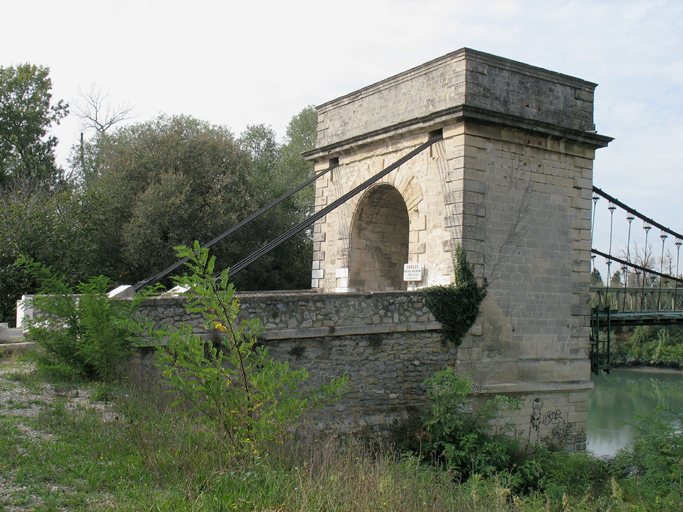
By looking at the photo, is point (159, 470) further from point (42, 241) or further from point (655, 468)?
point (42, 241)

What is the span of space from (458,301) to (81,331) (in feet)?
18.4

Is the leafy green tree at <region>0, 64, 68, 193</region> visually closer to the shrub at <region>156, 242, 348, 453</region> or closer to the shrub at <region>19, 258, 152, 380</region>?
the shrub at <region>19, 258, 152, 380</region>

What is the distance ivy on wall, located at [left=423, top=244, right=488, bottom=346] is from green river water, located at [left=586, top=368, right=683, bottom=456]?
7.37 metres

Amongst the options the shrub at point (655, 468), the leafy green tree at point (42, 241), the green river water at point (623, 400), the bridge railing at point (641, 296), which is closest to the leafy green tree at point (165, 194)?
the leafy green tree at point (42, 241)

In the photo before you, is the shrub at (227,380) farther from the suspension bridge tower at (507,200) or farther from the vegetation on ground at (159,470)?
the suspension bridge tower at (507,200)

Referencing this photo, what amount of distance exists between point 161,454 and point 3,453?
113 cm

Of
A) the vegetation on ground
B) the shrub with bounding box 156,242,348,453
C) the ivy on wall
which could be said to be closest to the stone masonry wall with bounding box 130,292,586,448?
the ivy on wall

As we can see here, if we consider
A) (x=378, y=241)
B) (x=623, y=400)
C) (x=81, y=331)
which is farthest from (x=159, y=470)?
(x=623, y=400)

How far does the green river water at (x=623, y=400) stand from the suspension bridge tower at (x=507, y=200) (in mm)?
5418

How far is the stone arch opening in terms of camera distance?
12461 mm

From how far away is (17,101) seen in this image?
24.2m

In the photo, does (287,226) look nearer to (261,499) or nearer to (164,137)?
(164,137)

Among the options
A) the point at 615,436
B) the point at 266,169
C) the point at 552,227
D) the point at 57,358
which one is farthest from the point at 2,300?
the point at 615,436

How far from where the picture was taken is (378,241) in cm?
1283
